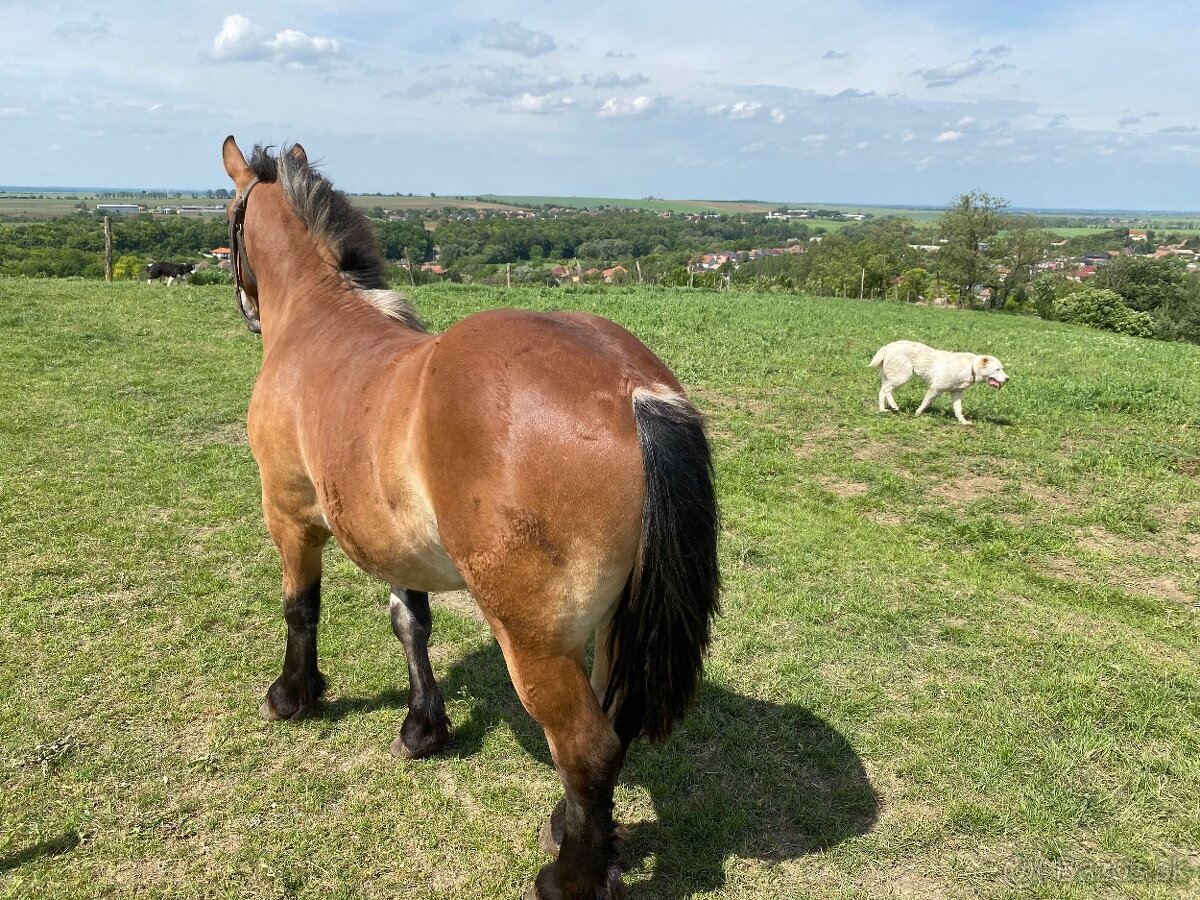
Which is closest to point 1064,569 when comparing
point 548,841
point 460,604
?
point 460,604

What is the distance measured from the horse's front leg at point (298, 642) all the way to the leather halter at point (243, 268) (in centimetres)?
128

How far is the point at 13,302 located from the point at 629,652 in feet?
52.9

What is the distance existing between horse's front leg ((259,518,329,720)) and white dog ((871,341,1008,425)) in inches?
311

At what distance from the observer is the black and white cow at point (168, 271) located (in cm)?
1923

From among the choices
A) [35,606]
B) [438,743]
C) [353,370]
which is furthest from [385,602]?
[353,370]

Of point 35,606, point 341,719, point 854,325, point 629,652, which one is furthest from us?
point 854,325

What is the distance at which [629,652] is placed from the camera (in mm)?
2398

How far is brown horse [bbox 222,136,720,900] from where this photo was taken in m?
2.13

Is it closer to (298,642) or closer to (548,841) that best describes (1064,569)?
(548,841)

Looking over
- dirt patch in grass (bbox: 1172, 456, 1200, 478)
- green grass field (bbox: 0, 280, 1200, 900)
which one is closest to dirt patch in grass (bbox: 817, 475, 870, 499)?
green grass field (bbox: 0, 280, 1200, 900)

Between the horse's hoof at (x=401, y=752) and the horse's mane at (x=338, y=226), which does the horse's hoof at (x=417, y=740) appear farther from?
the horse's mane at (x=338, y=226)

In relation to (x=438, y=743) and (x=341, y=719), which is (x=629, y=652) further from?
(x=341, y=719)

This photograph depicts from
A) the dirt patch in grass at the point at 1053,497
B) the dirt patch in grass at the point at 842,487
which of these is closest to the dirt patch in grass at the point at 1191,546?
the dirt patch in grass at the point at 1053,497

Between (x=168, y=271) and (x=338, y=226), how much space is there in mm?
19152
